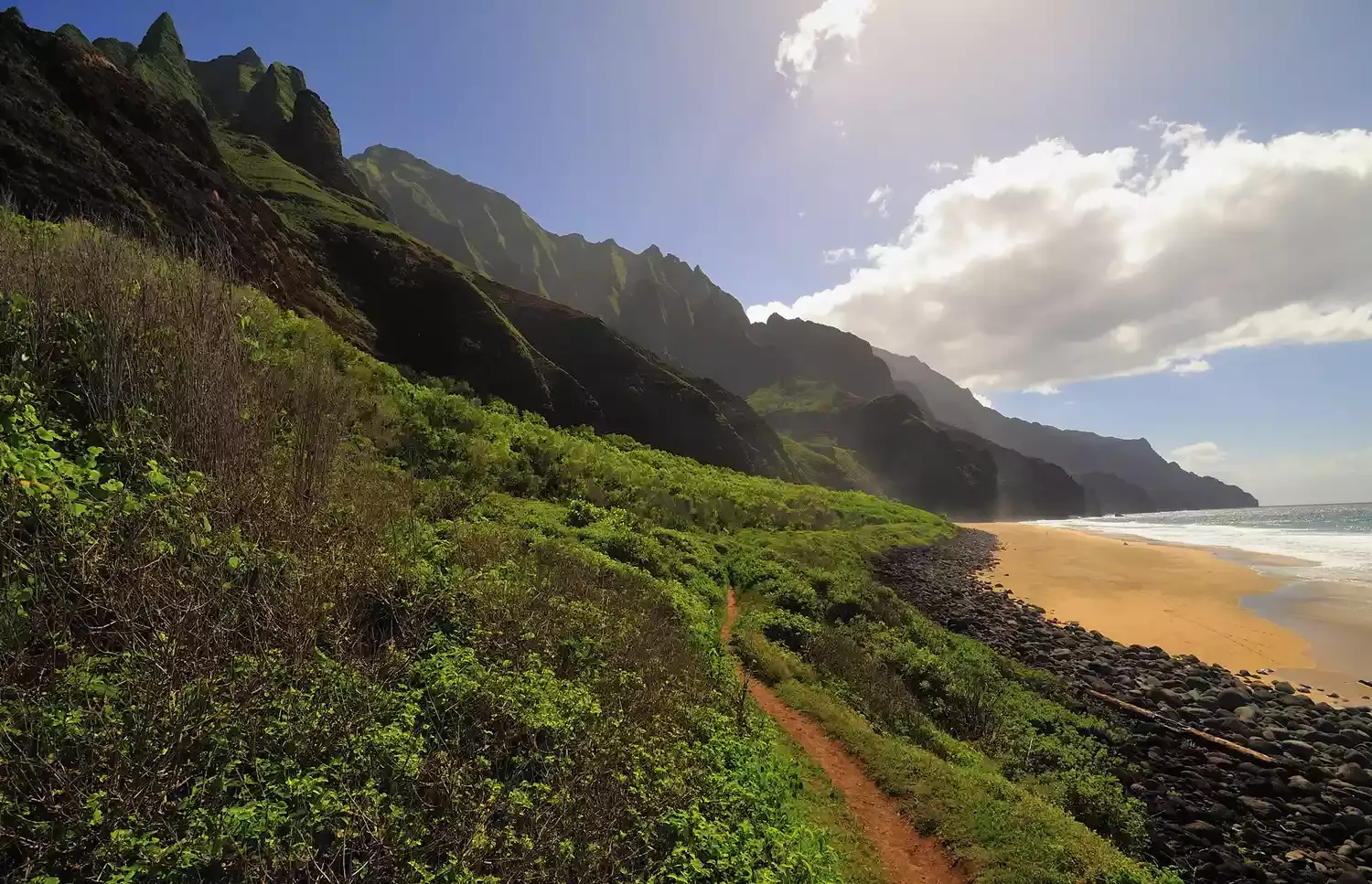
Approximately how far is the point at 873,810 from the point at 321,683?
25.9 ft

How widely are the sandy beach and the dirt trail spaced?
16.3 metres

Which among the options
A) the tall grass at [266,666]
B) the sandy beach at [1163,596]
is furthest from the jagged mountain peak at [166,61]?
the sandy beach at [1163,596]

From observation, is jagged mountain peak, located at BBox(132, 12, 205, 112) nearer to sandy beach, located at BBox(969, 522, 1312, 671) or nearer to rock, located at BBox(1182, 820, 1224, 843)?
sandy beach, located at BBox(969, 522, 1312, 671)

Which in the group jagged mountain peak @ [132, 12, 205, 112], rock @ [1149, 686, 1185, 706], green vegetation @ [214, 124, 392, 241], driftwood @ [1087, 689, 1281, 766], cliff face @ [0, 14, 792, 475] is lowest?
driftwood @ [1087, 689, 1281, 766]

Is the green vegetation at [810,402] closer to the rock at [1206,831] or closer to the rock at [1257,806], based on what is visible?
the rock at [1257,806]

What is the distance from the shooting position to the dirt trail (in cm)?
777

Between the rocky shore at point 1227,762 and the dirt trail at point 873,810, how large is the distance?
4251 millimetres

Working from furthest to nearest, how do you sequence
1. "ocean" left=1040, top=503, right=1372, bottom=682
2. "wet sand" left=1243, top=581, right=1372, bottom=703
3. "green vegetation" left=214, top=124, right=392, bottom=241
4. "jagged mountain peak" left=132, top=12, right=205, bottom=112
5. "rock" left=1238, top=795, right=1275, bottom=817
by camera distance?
"jagged mountain peak" left=132, top=12, right=205, bottom=112, "green vegetation" left=214, top=124, right=392, bottom=241, "ocean" left=1040, top=503, right=1372, bottom=682, "wet sand" left=1243, top=581, right=1372, bottom=703, "rock" left=1238, top=795, right=1275, bottom=817

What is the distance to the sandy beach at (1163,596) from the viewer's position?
65.3 ft

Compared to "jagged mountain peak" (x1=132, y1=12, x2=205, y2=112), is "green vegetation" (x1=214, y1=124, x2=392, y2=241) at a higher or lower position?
lower

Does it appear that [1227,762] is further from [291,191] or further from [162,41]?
[162,41]

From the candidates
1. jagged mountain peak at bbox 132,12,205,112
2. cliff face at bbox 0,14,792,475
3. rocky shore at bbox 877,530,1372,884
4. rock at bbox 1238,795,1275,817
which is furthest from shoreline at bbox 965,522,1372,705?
jagged mountain peak at bbox 132,12,205,112

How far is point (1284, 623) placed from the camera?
22.2 m

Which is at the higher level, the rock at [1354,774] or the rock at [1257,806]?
the rock at [1354,774]
